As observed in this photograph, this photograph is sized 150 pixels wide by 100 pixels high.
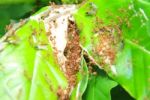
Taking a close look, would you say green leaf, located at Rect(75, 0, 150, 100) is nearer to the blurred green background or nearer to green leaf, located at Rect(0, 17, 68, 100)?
green leaf, located at Rect(0, 17, 68, 100)

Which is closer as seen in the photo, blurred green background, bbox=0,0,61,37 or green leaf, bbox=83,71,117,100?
green leaf, bbox=83,71,117,100

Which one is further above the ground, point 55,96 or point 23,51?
point 23,51

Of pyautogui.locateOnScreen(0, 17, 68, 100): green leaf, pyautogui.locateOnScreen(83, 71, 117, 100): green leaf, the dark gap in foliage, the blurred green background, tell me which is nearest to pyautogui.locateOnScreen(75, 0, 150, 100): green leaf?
pyautogui.locateOnScreen(83, 71, 117, 100): green leaf

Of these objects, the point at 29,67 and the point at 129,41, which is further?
the point at 129,41

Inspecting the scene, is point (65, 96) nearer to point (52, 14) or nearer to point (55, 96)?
point (55, 96)

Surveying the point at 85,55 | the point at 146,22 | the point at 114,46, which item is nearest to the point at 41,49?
the point at 85,55

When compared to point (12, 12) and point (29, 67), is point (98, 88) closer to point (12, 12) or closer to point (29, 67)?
point (29, 67)

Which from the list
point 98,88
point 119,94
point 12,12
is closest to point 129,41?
point 98,88

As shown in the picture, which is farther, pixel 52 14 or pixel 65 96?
pixel 52 14
